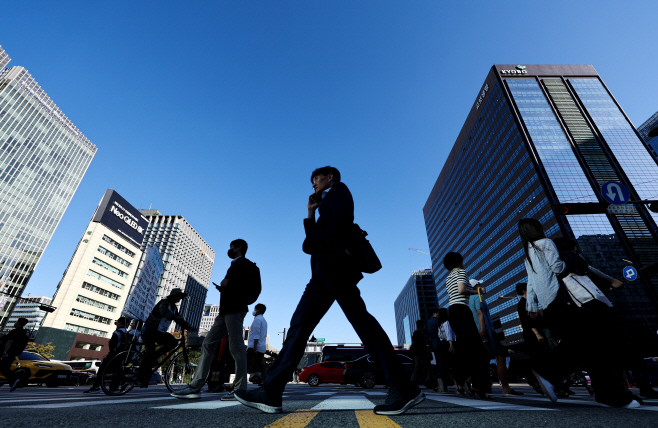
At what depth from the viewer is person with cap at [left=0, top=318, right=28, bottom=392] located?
21.5ft

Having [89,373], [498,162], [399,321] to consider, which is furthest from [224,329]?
[399,321]

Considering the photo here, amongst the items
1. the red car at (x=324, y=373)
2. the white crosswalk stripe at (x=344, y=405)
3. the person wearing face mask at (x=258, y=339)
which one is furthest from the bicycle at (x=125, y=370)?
the red car at (x=324, y=373)

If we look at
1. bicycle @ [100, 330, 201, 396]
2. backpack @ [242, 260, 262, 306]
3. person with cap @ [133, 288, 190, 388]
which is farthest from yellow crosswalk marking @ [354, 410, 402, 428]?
person with cap @ [133, 288, 190, 388]

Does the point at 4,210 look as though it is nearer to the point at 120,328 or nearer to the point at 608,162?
the point at 120,328

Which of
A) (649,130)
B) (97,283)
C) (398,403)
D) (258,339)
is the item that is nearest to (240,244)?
(398,403)

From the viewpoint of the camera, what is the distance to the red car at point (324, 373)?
1541cm

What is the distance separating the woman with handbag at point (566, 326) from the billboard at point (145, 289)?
80.1m

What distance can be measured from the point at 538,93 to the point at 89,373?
93146 mm

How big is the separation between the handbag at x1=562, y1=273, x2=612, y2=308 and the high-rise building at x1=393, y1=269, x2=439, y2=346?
373 feet

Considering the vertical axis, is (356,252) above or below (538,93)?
below

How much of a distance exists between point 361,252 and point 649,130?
335 ft

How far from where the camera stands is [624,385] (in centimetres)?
219

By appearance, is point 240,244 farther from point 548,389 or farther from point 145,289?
point 145,289

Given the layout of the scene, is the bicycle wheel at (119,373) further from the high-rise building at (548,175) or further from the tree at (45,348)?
the high-rise building at (548,175)
